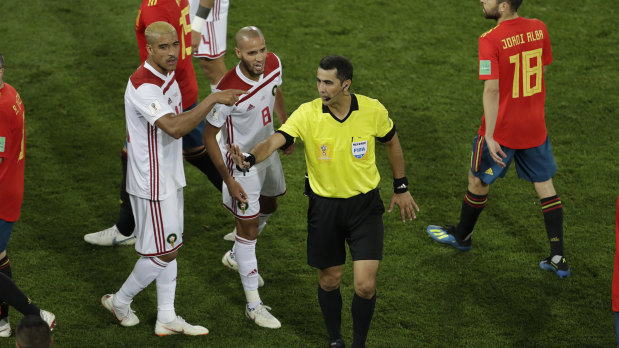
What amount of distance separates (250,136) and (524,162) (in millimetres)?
2210

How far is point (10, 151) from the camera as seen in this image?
539cm

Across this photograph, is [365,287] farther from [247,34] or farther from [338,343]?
[247,34]

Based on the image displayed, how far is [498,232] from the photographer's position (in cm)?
715

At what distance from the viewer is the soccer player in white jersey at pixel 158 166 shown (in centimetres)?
511

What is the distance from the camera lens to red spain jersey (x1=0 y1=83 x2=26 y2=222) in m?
5.27

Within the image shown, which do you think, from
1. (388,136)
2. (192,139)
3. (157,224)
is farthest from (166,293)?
(388,136)

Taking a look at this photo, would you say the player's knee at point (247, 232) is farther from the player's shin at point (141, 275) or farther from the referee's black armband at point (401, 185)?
the referee's black armband at point (401, 185)

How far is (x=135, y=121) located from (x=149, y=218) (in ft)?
2.09

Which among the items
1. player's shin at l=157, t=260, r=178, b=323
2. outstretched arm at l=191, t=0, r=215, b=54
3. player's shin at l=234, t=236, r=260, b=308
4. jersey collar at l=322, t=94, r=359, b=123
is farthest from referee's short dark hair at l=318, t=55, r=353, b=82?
outstretched arm at l=191, t=0, r=215, b=54

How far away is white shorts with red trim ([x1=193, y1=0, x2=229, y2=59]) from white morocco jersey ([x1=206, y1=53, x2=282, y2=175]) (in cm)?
267

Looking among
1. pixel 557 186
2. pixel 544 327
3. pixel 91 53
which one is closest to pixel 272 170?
pixel 544 327

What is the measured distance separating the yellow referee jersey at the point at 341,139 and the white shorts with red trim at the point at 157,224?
0.91 metres

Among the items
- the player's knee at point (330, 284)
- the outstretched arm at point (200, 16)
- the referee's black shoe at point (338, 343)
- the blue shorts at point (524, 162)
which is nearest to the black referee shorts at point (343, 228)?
the player's knee at point (330, 284)

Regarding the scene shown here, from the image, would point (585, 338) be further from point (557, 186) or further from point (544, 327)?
point (557, 186)
